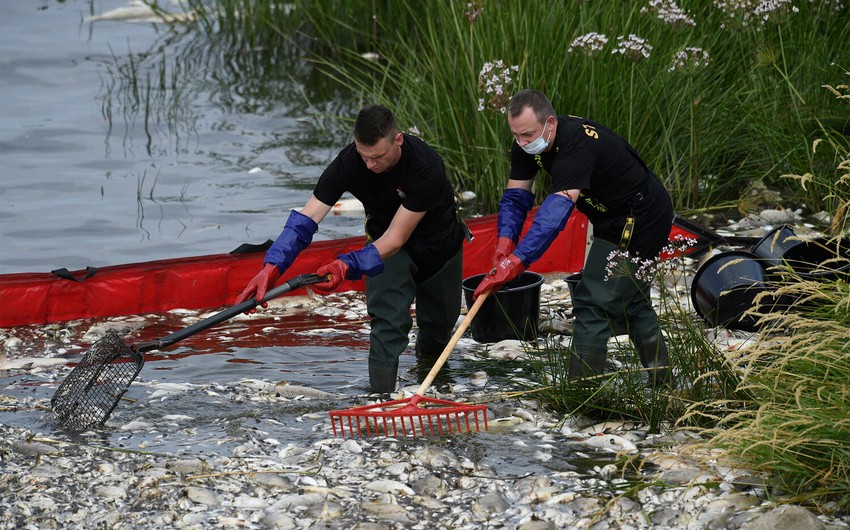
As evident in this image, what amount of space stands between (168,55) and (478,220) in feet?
28.8

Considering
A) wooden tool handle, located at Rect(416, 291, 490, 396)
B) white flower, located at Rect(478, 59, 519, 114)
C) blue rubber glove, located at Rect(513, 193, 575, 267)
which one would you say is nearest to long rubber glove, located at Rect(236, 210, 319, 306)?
wooden tool handle, located at Rect(416, 291, 490, 396)

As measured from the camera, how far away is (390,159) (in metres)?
5.68

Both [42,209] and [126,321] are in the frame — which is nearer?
[126,321]

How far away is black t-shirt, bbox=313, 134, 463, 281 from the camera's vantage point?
5.79 metres

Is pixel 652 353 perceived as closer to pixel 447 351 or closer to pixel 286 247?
pixel 447 351

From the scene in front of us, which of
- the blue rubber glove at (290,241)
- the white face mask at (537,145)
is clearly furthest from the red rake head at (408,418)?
the white face mask at (537,145)

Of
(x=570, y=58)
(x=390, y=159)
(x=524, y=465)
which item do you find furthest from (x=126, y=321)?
(x=570, y=58)

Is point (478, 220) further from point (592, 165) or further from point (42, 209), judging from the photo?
point (42, 209)

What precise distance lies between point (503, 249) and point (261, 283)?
125 cm

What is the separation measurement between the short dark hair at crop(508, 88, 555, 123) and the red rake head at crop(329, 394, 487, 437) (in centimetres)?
144

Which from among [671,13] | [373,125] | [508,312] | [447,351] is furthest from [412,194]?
[671,13]

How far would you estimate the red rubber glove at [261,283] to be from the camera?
18.4 feet

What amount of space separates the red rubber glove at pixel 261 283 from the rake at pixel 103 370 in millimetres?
53

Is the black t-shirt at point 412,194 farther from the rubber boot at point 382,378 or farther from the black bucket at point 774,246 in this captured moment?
the black bucket at point 774,246
